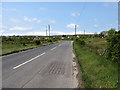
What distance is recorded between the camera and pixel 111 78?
6648mm

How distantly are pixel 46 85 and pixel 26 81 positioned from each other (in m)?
1.08

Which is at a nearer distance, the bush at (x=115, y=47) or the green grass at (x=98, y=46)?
the bush at (x=115, y=47)

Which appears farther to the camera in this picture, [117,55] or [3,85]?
[117,55]

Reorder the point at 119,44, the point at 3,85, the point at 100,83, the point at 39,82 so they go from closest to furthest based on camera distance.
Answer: the point at 100,83 < the point at 3,85 < the point at 39,82 < the point at 119,44

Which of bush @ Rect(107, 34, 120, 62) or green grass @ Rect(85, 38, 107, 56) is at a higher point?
bush @ Rect(107, 34, 120, 62)

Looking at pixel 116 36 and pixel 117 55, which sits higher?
pixel 116 36

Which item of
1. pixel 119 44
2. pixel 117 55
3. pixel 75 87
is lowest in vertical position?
pixel 75 87

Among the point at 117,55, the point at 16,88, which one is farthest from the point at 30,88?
the point at 117,55

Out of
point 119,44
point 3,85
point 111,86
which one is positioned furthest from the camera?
point 119,44

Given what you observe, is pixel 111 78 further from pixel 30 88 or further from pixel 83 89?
pixel 30 88

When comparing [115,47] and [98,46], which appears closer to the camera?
[115,47]

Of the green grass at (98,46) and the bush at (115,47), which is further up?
the bush at (115,47)

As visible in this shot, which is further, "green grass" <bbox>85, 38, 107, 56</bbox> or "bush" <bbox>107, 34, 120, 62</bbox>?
"green grass" <bbox>85, 38, 107, 56</bbox>

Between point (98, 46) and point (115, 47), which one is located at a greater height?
point (115, 47)
